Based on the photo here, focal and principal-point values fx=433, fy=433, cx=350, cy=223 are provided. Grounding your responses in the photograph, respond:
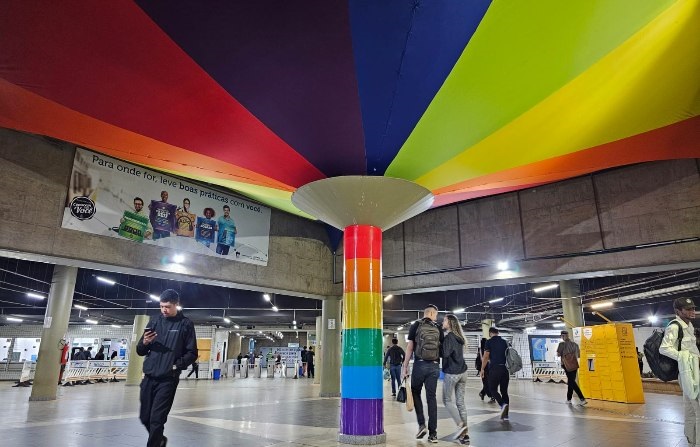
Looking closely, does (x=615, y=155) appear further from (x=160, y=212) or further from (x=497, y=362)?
(x=160, y=212)

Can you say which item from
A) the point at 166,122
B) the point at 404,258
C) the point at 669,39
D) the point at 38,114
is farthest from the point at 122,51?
the point at 404,258

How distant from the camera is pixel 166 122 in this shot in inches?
233

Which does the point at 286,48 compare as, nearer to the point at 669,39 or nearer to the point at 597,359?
the point at 669,39

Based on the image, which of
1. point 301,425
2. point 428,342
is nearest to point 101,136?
point 301,425

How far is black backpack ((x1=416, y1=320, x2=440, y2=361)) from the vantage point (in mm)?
5785

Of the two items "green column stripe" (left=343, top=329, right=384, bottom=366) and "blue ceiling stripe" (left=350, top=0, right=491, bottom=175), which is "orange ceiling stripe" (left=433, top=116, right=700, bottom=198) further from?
"green column stripe" (left=343, top=329, right=384, bottom=366)

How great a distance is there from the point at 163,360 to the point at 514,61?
4.81 meters

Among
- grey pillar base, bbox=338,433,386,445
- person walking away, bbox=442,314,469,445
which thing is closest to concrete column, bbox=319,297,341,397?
person walking away, bbox=442,314,469,445

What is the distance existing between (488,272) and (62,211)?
863 cm

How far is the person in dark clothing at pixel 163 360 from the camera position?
3.98m

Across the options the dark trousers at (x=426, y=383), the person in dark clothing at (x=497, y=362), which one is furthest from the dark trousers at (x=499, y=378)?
the dark trousers at (x=426, y=383)

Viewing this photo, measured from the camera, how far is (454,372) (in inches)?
233

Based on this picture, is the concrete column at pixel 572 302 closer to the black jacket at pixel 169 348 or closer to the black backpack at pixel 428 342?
the black backpack at pixel 428 342

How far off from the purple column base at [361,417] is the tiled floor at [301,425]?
0.80 ft
